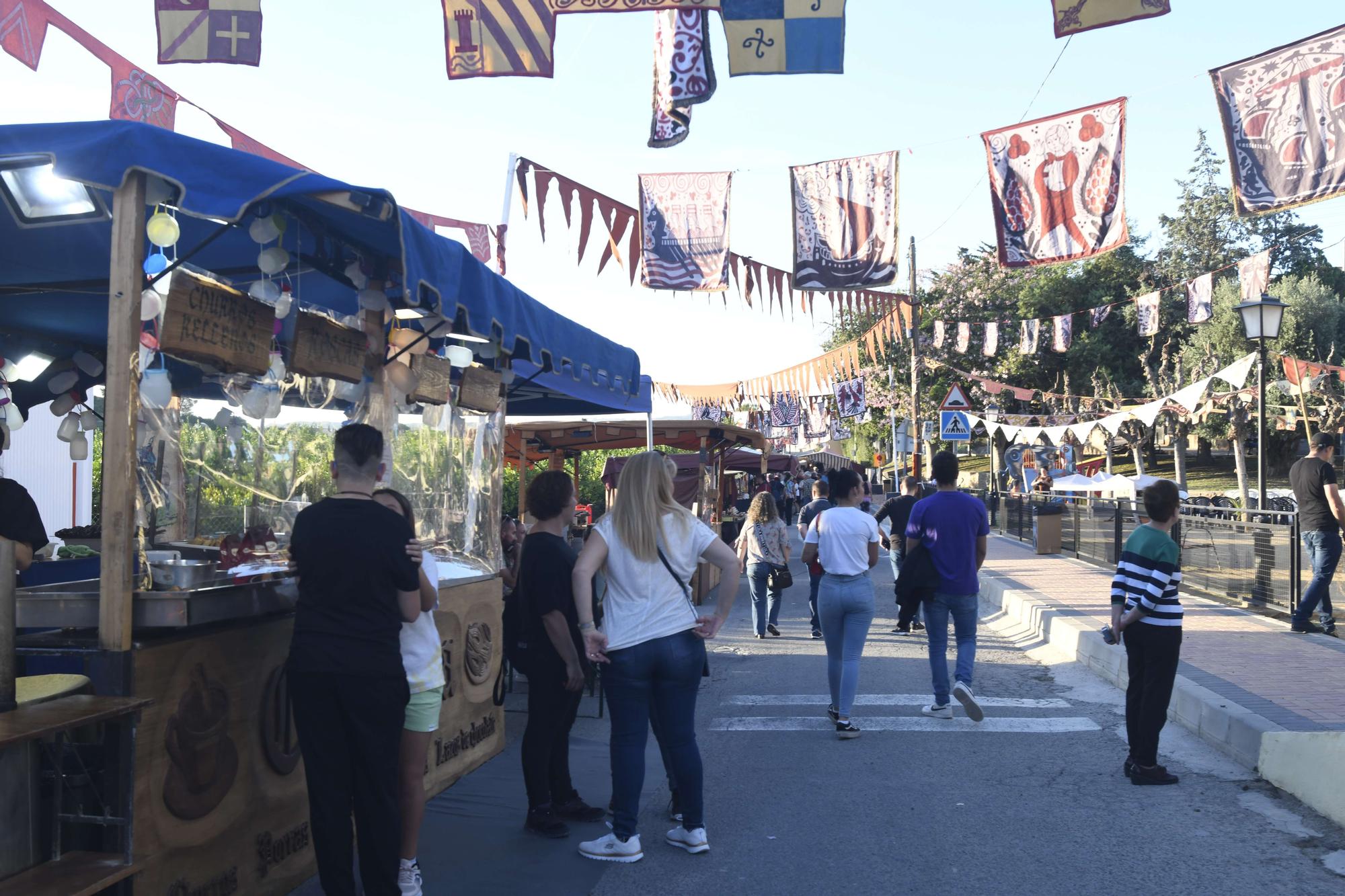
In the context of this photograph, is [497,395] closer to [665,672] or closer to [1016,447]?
[665,672]

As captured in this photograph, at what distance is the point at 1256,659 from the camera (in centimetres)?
888

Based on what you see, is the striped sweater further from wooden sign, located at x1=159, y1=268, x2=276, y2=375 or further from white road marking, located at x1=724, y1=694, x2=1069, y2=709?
wooden sign, located at x1=159, y1=268, x2=276, y2=375

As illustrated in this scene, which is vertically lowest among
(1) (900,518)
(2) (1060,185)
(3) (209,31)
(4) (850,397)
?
(1) (900,518)

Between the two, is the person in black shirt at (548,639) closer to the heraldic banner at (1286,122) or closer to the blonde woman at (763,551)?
the blonde woman at (763,551)

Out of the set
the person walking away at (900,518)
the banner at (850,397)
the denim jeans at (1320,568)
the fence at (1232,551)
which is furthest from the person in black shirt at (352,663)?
the banner at (850,397)

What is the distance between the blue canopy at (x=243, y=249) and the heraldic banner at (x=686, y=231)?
5093 mm

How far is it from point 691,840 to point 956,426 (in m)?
16.7

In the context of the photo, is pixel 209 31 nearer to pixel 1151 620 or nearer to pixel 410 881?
pixel 410 881

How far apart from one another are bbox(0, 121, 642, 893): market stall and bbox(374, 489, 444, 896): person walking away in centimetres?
29

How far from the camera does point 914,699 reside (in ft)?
27.2

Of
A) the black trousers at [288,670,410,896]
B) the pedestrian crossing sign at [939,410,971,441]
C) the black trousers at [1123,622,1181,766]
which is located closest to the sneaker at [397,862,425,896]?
the black trousers at [288,670,410,896]

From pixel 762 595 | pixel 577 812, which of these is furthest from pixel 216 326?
pixel 762 595

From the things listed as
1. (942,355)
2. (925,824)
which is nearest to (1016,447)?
(942,355)

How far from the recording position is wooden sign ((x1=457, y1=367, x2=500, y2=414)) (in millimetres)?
6613
